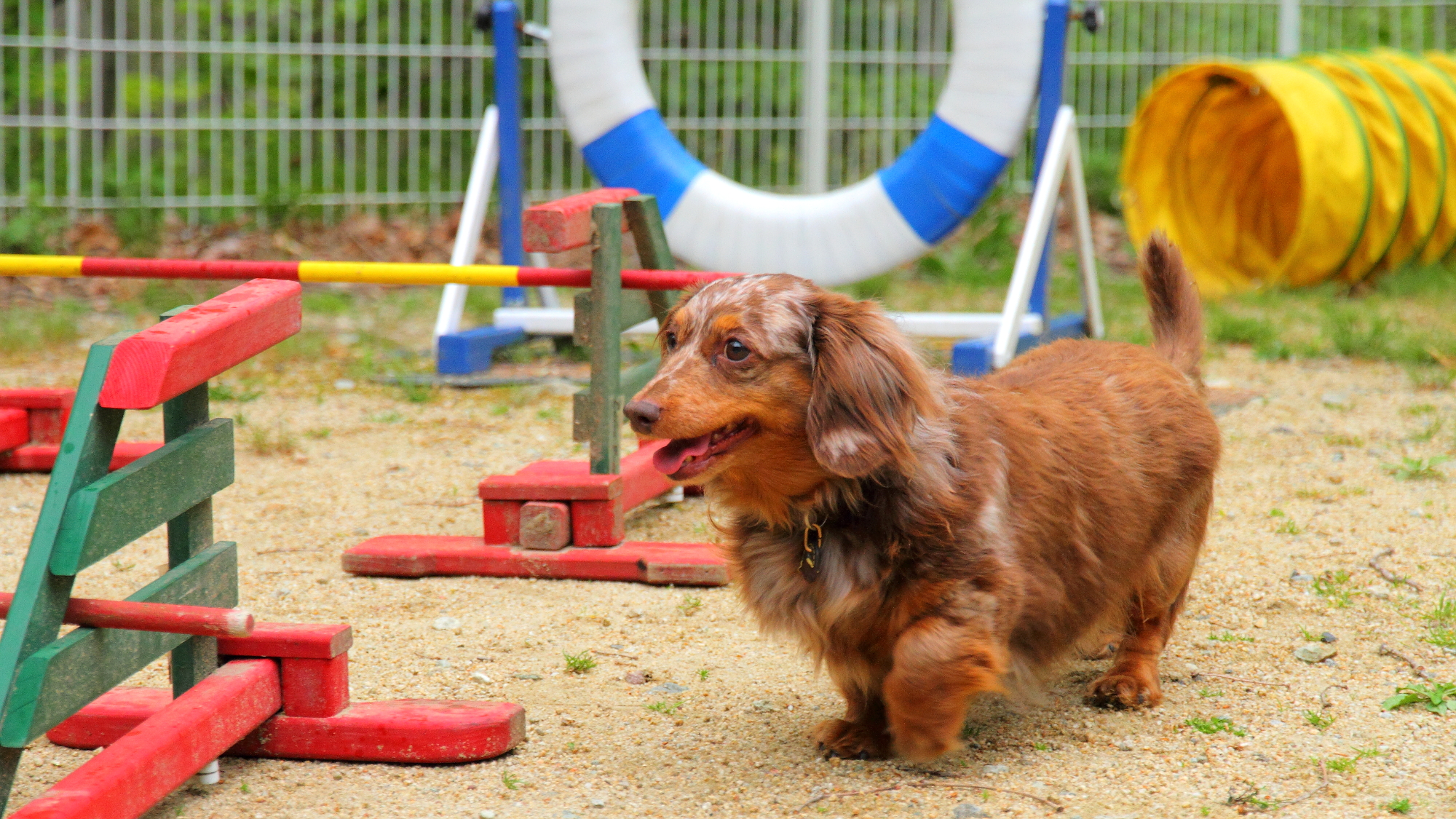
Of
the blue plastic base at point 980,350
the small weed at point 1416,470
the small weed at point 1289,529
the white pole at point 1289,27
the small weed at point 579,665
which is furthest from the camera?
the white pole at point 1289,27

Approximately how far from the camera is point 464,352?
6.02 meters

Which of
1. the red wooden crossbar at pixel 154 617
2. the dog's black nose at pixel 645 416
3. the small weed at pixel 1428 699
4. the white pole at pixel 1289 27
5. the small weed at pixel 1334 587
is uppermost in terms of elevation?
the white pole at pixel 1289 27

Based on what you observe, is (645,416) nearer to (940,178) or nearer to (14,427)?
(14,427)

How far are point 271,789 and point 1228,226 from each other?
25.4 feet

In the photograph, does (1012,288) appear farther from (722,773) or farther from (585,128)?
(722,773)

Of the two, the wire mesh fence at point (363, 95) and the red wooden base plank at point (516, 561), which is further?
the wire mesh fence at point (363, 95)

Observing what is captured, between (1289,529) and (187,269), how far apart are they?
3.06 meters

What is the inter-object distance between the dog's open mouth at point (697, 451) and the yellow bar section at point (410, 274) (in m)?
1.45

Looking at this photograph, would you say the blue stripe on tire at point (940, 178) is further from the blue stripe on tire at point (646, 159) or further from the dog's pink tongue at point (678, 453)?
the dog's pink tongue at point (678, 453)

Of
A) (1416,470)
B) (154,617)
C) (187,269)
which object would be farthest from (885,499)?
(1416,470)

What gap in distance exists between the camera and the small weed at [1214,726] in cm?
256

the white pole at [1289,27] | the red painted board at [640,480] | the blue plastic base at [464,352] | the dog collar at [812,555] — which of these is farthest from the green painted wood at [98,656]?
the white pole at [1289,27]

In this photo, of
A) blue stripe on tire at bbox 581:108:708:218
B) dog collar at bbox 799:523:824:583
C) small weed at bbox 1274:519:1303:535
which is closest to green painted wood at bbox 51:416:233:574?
dog collar at bbox 799:523:824:583

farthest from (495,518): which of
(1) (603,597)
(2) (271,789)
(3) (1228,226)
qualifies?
(3) (1228,226)
